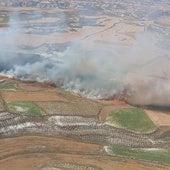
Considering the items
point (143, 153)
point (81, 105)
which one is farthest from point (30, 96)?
point (143, 153)

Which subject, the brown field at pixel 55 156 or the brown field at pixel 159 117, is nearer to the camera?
the brown field at pixel 55 156

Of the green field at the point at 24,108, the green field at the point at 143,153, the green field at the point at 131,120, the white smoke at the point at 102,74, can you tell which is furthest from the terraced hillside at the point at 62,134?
the white smoke at the point at 102,74

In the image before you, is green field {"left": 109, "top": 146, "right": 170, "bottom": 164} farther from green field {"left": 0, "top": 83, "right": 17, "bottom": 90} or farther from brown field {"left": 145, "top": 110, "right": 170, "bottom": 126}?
green field {"left": 0, "top": 83, "right": 17, "bottom": 90}

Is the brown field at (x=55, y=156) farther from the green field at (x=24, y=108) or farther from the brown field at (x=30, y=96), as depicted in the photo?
the brown field at (x=30, y=96)

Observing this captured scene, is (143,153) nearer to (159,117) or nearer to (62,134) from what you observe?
(62,134)

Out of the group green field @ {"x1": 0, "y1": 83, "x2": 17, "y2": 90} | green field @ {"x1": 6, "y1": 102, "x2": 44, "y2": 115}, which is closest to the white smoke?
green field @ {"x1": 0, "y1": 83, "x2": 17, "y2": 90}

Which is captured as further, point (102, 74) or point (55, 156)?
point (102, 74)

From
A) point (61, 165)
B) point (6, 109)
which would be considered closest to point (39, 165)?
point (61, 165)
